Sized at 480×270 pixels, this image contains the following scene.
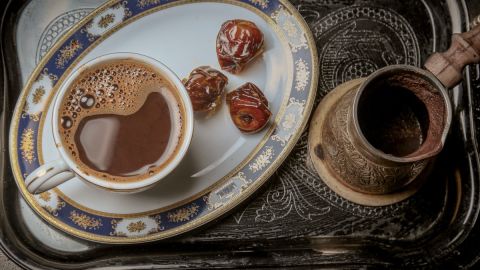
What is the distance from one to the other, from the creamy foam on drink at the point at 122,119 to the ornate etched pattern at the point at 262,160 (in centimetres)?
12

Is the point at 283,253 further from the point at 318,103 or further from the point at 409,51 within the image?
the point at 409,51

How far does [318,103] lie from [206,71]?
169mm

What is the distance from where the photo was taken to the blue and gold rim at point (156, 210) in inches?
31.3

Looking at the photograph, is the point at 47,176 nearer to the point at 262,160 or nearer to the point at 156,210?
the point at 156,210

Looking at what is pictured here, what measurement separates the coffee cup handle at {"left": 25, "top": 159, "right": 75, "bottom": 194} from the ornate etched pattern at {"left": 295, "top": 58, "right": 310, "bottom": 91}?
0.32 meters

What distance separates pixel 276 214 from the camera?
836mm

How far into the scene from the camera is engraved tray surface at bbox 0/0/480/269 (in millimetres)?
811

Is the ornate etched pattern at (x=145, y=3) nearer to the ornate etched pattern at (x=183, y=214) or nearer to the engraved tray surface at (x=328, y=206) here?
the engraved tray surface at (x=328, y=206)

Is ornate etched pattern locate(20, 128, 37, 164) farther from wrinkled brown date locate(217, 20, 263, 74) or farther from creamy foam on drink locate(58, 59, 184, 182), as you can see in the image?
wrinkled brown date locate(217, 20, 263, 74)

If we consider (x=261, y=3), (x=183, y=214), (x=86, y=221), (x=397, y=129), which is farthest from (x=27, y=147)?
(x=397, y=129)

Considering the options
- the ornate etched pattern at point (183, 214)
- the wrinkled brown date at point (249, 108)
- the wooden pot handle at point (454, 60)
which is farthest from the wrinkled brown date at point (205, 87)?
the wooden pot handle at point (454, 60)

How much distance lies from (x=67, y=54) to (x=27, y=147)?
14 centimetres

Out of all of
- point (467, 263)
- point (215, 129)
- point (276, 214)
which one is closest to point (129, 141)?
point (215, 129)

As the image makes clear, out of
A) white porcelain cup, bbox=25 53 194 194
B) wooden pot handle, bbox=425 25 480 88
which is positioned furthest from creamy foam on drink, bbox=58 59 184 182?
wooden pot handle, bbox=425 25 480 88
